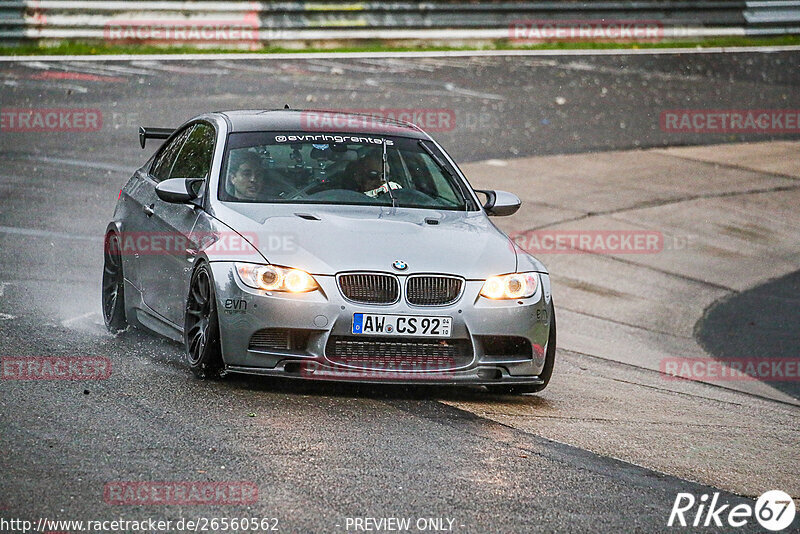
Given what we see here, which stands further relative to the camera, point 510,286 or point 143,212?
point 143,212

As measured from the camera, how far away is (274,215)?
26.2ft

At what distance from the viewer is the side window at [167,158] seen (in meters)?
9.45

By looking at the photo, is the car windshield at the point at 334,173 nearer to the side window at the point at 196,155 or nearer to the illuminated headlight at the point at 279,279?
the side window at the point at 196,155

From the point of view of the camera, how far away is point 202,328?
25.3ft

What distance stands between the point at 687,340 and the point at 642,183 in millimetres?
6294

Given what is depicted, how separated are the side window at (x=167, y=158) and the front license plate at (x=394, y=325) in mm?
2653

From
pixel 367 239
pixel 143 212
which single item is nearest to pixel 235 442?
pixel 367 239

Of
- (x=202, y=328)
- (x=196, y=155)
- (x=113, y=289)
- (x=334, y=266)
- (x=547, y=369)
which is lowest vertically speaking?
(x=113, y=289)

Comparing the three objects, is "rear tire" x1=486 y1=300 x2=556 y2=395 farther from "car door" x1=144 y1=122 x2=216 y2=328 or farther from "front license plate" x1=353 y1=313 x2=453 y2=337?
"car door" x1=144 y1=122 x2=216 y2=328

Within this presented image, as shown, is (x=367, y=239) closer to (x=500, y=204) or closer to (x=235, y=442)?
(x=500, y=204)

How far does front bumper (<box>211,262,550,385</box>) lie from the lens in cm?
729

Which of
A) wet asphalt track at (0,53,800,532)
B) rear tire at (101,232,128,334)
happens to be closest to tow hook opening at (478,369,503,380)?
wet asphalt track at (0,53,800,532)

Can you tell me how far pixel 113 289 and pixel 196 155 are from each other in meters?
1.20

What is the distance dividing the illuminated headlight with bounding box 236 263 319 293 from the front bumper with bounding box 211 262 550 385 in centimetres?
4
